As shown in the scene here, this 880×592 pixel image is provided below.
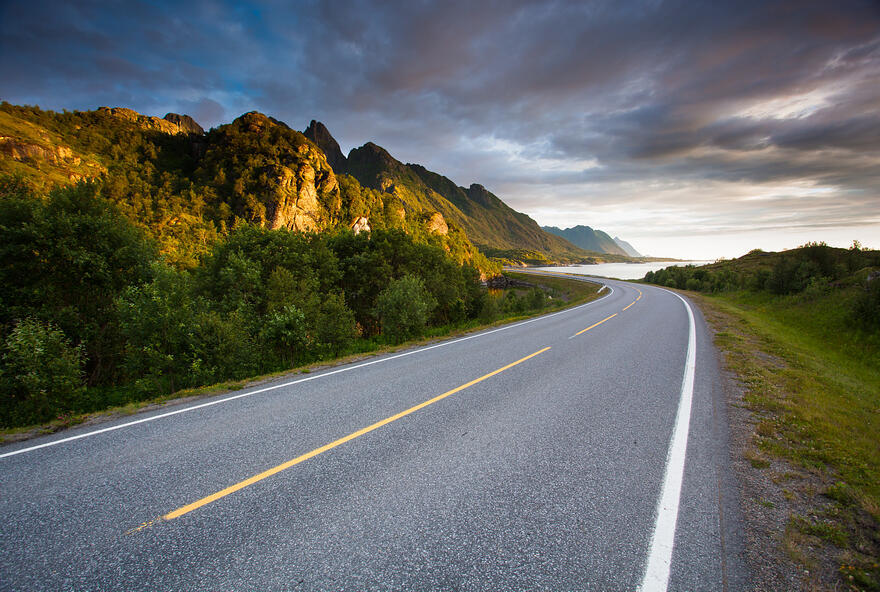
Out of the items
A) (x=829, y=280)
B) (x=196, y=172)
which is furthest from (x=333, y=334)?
(x=196, y=172)

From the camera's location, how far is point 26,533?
262 cm

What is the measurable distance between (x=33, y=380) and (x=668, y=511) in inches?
396

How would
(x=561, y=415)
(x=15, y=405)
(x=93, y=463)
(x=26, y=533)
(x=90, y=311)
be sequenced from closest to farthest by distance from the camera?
(x=26, y=533) < (x=93, y=463) < (x=561, y=415) < (x=15, y=405) < (x=90, y=311)

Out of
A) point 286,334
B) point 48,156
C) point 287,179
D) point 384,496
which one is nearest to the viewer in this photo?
point 384,496

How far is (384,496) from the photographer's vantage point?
3133 mm

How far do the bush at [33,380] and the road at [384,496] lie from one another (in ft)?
7.62

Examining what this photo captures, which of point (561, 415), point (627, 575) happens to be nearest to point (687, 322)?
point (561, 415)

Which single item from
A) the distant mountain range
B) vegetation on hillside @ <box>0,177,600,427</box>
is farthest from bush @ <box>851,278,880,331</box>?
the distant mountain range

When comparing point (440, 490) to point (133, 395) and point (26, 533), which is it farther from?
point (133, 395)

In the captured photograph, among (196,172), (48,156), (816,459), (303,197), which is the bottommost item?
(816,459)

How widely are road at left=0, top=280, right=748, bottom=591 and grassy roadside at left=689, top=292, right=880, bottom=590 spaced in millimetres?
370

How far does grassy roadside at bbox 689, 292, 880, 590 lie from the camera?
243cm

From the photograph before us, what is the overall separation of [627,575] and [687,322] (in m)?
16.6

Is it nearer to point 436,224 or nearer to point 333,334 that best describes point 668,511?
point 333,334
